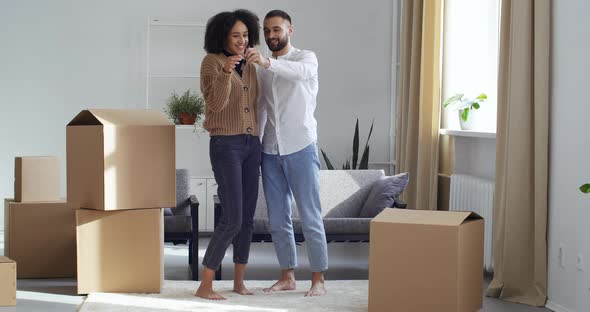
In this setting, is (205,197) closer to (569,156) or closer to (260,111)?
(260,111)

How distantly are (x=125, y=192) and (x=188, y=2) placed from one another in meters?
3.41

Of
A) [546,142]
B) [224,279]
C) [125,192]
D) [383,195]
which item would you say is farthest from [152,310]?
[546,142]

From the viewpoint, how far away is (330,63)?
25.1ft

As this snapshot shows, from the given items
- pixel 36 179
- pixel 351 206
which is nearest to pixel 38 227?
pixel 36 179

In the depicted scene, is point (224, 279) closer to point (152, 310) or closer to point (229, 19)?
point (152, 310)

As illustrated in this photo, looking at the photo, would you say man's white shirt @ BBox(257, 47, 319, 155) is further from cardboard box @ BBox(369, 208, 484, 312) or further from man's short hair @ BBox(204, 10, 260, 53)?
cardboard box @ BBox(369, 208, 484, 312)

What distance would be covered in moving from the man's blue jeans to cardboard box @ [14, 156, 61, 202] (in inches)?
54.8

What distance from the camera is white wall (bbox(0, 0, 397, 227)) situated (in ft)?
23.8

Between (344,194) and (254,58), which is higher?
(254,58)

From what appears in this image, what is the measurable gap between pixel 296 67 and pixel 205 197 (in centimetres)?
317

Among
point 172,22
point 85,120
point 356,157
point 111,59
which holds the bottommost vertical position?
point 356,157

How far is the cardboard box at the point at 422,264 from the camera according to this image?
372 centimetres

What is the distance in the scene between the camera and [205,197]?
7156 millimetres

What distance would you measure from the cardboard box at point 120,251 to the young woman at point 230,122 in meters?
0.35
